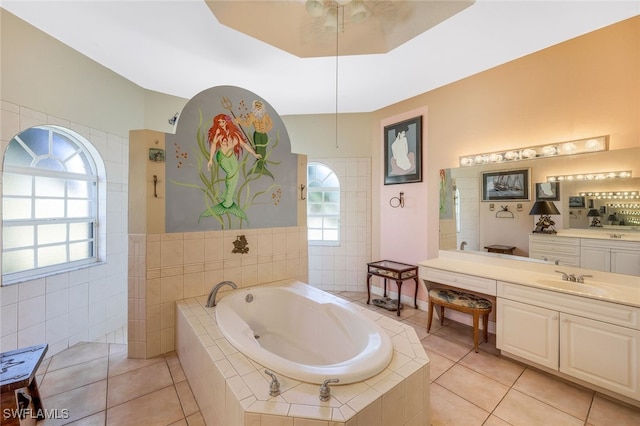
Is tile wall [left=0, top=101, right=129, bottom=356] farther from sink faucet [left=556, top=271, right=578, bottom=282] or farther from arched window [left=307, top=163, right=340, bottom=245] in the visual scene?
sink faucet [left=556, top=271, right=578, bottom=282]

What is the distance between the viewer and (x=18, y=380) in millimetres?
1348

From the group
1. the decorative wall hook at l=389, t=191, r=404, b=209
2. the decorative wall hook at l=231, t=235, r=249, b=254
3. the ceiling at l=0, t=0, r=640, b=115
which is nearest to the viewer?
the ceiling at l=0, t=0, r=640, b=115

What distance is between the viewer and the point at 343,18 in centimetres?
199

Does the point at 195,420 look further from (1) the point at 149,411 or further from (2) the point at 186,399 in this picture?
(1) the point at 149,411

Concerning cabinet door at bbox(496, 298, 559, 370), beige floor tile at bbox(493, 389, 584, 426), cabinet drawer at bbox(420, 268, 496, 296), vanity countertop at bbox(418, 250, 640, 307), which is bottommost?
beige floor tile at bbox(493, 389, 584, 426)

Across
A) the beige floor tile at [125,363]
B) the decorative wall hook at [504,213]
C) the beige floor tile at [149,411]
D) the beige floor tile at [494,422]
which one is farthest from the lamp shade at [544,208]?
the beige floor tile at [125,363]

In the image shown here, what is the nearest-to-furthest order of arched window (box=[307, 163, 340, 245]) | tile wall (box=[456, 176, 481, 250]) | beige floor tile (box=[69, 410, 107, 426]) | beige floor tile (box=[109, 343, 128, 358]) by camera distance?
beige floor tile (box=[69, 410, 107, 426])
beige floor tile (box=[109, 343, 128, 358])
tile wall (box=[456, 176, 481, 250])
arched window (box=[307, 163, 340, 245])

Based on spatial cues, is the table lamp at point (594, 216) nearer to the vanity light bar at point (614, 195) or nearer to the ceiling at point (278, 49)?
the vanity light bar at point (614, 195)

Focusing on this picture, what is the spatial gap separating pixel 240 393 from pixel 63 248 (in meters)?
2.74

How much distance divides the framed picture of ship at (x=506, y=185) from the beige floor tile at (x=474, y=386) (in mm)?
1721

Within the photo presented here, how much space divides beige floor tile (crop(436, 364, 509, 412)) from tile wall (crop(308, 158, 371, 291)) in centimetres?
203

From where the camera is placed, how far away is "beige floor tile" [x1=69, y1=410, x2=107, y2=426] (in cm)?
156

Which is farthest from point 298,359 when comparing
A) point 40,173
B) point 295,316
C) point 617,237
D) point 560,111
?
point 560,111

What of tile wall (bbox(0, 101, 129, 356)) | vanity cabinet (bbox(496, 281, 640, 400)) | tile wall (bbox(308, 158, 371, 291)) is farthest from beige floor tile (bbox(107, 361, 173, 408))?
vanity cabinet (bbox(496, 281, 640, 400))
